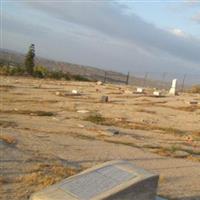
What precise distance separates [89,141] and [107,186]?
781 centimetres

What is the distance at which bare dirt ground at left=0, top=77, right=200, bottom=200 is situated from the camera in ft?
32.9

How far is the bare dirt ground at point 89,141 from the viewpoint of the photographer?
10.0m

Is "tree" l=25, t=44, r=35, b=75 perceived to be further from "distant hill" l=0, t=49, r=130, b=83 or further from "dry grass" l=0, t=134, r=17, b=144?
"dry grass" l=0, t=134, r=17, b=144

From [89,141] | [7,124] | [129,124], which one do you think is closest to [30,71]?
[129,124]

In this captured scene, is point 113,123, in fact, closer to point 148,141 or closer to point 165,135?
point 165,135

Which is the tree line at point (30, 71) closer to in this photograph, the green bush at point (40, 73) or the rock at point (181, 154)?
the green bush at point (40, 73)

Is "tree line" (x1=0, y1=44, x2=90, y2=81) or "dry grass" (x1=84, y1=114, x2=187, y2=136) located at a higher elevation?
"dry grass" (x1=84, y1=114, x2=187, y2=136)

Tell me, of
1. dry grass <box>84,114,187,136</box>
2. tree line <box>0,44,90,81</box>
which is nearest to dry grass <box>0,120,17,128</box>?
dry grass <box>84,114,187,136</box>

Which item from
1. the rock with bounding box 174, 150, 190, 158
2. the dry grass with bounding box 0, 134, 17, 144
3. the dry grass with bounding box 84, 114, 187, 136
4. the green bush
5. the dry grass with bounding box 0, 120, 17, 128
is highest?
the dry grass with bounding box 0, 134, 17, 144

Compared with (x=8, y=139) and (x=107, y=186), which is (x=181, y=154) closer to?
(x=8, y=139)

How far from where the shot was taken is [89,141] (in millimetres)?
14797

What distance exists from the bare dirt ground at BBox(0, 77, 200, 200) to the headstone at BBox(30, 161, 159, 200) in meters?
1.67

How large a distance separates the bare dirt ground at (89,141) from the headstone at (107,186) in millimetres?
1666

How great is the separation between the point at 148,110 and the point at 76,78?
33.5 m
